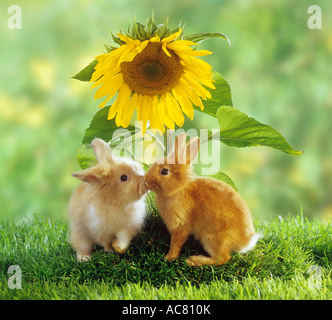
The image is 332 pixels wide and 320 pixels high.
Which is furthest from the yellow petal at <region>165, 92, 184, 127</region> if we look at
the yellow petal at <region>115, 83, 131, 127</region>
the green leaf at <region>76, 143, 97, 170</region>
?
the green leaf at <region>76, 143, 97, 170</region>

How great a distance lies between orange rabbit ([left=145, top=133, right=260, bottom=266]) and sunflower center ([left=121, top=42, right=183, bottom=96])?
16 centimetres

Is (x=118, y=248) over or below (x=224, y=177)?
below

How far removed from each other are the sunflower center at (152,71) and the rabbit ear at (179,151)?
0.15 meters

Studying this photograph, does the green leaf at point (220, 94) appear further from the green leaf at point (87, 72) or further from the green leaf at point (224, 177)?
the green leaf at point (87, 72)

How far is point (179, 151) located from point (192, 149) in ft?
0.12

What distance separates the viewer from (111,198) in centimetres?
157

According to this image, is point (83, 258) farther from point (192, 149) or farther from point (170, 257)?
point (192, 149)

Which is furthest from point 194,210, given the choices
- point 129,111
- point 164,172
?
point 129,111

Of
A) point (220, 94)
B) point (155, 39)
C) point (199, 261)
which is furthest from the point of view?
point (220, 94)

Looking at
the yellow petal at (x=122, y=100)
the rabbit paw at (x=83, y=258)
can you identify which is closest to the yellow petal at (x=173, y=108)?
the yellow petal at (x=122, y=100)

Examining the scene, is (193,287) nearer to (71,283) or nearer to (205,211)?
(205,211)

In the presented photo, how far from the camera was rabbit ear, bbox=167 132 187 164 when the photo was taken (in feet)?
5.03

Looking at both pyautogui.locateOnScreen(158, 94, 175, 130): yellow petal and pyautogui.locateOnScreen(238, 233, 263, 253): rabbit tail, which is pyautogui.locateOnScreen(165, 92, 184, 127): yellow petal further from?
pyautogui.locateOnScreen(238, 233, 263, 253): rabbit tail

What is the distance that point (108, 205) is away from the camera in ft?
5.17
